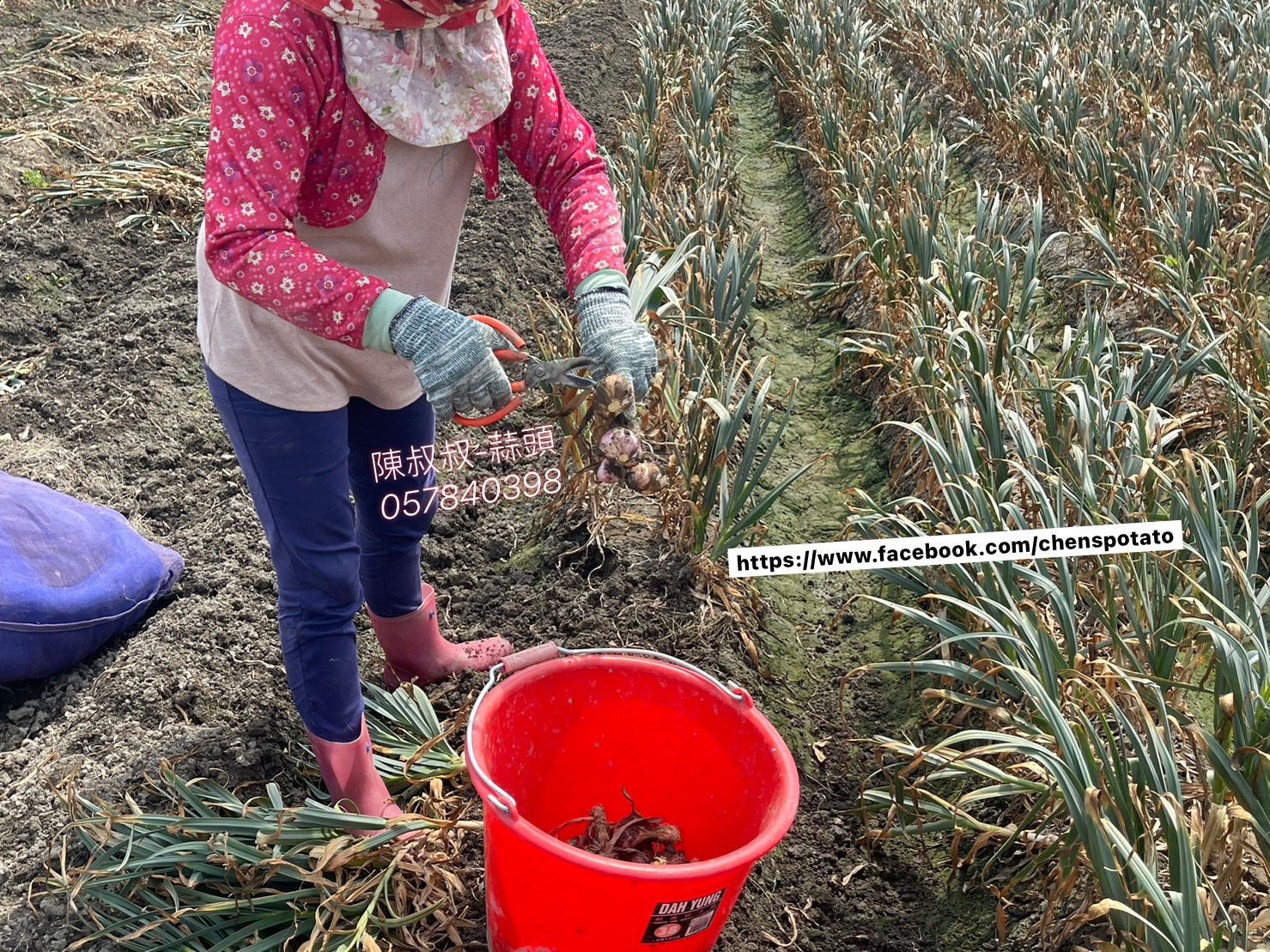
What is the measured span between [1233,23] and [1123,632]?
488 centimetres

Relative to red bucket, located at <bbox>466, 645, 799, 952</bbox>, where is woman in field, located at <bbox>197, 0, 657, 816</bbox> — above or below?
above

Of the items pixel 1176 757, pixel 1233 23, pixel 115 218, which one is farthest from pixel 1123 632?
pixel 1233 23

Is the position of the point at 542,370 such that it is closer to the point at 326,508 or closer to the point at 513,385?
the point at 513,385

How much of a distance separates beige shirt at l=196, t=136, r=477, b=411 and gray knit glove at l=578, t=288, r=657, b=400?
9.1 inches

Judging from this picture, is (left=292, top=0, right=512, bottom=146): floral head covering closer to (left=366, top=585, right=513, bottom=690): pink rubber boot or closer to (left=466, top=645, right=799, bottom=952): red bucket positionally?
(left=466, top=645, right=799, bottom=952): red bucket

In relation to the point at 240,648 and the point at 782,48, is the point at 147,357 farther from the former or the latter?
the point at 782,48

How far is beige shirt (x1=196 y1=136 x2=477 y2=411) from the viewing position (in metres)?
1.29

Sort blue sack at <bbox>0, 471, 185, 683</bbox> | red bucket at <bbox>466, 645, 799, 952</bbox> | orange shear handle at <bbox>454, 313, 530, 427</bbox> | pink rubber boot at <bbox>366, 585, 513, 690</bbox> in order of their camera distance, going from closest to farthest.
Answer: red bucket at <bbox>466, 645, 799, 952</bbox> → orange shear handle at <bbox>454, 313, 530, 427</bbox> → blue sack at <bbox>0, 471, 185, 683</bbox> → pink rubber boot at <bbox>366, 585, 513, 690</bbox>

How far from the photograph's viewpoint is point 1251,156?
3371 millimetres

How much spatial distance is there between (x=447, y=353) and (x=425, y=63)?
1.17ft

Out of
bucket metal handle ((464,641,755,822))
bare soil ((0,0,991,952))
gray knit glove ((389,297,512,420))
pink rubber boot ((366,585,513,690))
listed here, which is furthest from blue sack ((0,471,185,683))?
gray knit glove ((389,297,512,420))

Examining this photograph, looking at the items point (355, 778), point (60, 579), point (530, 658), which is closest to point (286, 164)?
point (530, 658)

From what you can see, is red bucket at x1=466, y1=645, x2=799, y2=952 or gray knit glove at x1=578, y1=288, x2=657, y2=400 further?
gray knit glove at x1=578, y1=288, x2=657, y2=400

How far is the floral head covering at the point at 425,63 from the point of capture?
1.12m
